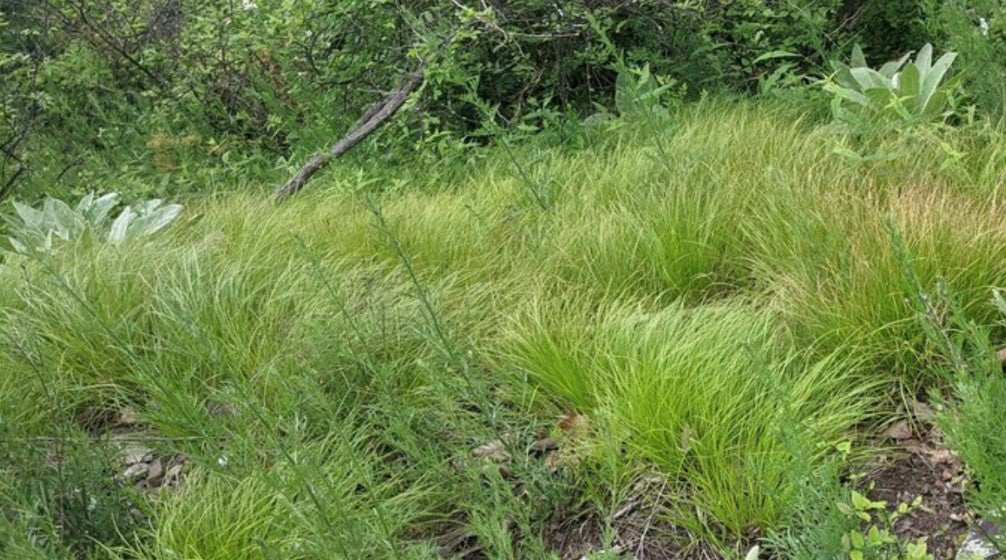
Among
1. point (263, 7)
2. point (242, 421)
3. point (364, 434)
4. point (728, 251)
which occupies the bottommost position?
point (728, 251)

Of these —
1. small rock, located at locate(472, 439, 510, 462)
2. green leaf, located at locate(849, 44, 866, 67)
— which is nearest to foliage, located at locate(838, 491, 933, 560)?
small rock, located at locate(472, 439, 510, 462)

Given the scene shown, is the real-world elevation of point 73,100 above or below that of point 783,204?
above

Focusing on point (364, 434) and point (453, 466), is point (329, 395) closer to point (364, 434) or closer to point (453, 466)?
point (364, 434)

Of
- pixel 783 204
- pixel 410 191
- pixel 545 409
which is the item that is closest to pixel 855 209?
pixel 783 204

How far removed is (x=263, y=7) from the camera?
601cm

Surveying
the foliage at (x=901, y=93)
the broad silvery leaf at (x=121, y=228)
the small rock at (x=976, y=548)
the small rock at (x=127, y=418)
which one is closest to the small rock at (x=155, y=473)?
the small rock at (x=127, y=418)

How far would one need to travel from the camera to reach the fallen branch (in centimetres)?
498

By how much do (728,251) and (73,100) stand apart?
19.2 ft

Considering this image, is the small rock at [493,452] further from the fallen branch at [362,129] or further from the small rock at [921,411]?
the fallen branch at [362,129]

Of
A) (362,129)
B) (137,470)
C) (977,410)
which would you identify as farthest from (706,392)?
(362,129)

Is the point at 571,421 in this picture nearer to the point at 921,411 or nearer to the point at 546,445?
the point at 546,445

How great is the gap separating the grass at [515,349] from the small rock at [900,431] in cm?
8

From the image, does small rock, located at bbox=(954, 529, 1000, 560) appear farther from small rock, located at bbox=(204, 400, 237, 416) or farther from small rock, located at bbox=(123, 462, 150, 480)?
small rock, located at bbox=(123, 462, 150, 480)

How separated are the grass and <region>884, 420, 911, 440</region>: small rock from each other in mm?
82
